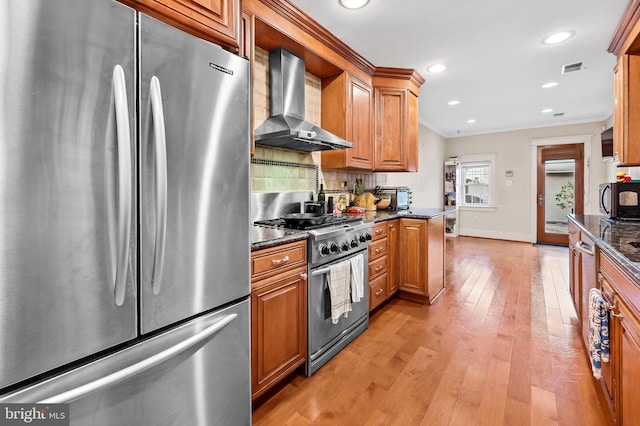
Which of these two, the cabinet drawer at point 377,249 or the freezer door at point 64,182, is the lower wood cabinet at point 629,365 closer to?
the cabinet drawer at point 377,249

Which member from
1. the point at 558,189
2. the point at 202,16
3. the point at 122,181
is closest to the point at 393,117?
the point at 202,16

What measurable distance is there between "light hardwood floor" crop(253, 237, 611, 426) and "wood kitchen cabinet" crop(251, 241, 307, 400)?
0.19 meters

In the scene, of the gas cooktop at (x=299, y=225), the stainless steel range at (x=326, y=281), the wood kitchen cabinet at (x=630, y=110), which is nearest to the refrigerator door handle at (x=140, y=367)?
the stainless steel range at (x=326, y=281)

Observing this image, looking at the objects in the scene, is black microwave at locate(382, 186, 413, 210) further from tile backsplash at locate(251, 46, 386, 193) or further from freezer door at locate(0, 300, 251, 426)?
freezer door at locate(0, 300, 251, 426)

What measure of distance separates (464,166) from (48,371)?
26.0 ft

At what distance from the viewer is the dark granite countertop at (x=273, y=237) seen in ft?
4.97

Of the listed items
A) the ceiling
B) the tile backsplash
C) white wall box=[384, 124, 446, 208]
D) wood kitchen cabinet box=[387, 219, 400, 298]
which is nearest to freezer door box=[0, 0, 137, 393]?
the tile backsplash

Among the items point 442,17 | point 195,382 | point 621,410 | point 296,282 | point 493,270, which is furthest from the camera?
point 493,270

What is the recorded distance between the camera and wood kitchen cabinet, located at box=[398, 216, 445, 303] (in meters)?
2.98

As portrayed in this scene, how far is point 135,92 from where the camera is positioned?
0.90m

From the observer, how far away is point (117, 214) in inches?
33.5

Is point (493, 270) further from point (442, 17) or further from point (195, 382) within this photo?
point (195, 382)

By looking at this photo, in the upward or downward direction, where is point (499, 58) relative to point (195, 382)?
upward

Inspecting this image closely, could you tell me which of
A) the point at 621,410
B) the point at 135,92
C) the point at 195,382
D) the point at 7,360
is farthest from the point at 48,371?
the point at 621,410
